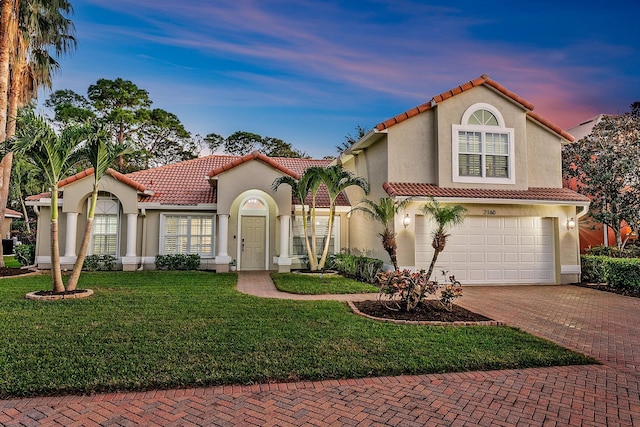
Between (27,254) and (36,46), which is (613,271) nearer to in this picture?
(27,254)

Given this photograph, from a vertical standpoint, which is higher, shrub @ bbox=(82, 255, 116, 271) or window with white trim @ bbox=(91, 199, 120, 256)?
window with white trim @ bbox=(91, 199, 120, 256)

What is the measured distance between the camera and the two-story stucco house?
14.2 m

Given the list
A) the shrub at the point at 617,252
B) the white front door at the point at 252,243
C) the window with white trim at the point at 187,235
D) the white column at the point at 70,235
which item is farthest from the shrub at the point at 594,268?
the white column at the point at 70,235

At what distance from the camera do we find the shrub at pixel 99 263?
51.5 feet

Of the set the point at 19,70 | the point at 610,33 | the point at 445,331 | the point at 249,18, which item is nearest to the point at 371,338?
the point at 445,331

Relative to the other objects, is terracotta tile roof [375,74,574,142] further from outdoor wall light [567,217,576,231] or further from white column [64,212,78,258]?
white column [64,212,78,258]

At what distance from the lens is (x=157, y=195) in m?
17.2

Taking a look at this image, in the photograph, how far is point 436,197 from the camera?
43.6 ft

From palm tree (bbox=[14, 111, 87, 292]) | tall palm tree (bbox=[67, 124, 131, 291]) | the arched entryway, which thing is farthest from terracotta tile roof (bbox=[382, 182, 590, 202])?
palm tree (bbox=[14, 111, 87, 292])

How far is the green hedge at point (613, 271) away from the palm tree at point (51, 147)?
16978mm

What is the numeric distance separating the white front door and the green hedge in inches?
→ 521

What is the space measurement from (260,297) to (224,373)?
561 cm

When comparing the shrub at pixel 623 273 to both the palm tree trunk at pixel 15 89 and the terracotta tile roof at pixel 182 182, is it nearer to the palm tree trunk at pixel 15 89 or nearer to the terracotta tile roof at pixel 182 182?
the terracotta tile roof at pixel 182 182

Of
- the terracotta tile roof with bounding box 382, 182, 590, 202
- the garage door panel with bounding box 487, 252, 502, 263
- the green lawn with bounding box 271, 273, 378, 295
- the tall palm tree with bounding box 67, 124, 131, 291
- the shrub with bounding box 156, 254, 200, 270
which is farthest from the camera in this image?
the shrub with bounding box 156, 254, 200, 270
